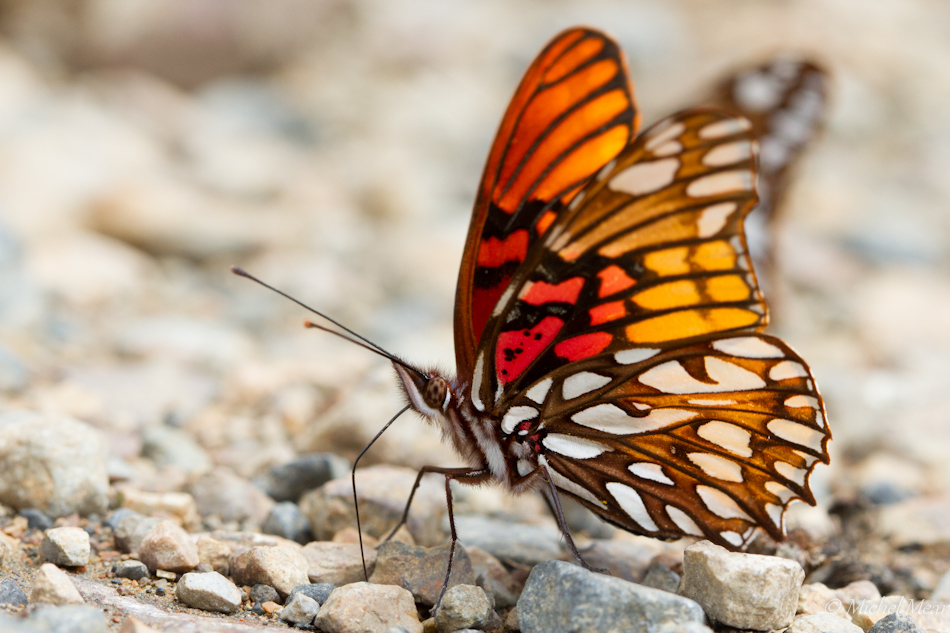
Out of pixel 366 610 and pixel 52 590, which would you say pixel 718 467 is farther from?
pixel 52 590

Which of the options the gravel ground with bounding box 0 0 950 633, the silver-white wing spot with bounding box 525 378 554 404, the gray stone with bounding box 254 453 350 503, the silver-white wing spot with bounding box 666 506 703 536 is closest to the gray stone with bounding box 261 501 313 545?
the gravel ground with bounding box 0 0 950 633

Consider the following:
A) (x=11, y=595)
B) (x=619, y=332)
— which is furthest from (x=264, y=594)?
(x=619, y=332)

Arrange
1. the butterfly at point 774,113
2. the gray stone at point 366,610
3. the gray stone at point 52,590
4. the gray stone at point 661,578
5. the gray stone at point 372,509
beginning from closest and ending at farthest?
the gray stone at point 52,590 → the gray stone at point 366,610 → the gray stone at point 661,578 → the gray stone at point 372,509 → the butterfly at point 774,113

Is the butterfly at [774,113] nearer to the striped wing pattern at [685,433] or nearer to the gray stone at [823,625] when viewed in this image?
the striped wing pattern at [685,433]

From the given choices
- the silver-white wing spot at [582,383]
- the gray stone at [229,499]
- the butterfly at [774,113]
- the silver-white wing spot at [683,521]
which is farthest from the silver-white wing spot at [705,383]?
the butterfly at [774,113]

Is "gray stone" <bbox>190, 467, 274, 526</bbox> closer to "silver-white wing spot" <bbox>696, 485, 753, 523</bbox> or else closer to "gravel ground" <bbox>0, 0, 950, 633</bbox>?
"gravel ground" <bbox>0, 0, 950, 633</bbox>
